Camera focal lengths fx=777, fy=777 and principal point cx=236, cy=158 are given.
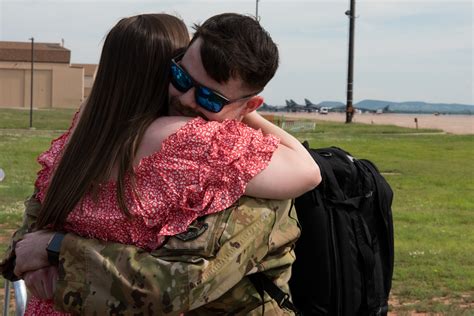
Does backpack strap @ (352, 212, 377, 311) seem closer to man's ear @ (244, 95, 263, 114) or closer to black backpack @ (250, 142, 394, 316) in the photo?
black backpack @ (250, 142, 394, 316)

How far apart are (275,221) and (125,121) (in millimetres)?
409

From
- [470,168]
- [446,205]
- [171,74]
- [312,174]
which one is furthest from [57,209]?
[470,168]

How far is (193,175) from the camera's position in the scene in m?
1.69

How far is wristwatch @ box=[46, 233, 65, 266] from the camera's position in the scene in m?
1.75

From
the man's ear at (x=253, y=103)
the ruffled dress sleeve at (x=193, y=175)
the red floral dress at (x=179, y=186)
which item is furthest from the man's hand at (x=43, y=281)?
the man's ear at (x=253, y=103)

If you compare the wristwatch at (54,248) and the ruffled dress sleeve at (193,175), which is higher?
the ruffled dress sleeve at (193,175)

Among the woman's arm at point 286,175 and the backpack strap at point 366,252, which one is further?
the backpack strap at point 366,252

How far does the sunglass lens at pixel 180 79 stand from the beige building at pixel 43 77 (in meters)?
76.9

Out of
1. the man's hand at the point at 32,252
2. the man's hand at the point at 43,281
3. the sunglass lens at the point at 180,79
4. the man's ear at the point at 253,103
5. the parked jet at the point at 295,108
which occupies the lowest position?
the parked jet at the point at 295,108

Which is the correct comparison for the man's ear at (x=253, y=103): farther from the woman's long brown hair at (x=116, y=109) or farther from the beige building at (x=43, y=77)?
the beige building at (x=43, y=77)

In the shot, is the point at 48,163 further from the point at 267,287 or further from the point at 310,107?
the point at 310,107

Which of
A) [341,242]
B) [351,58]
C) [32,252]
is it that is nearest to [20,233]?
[32,252]

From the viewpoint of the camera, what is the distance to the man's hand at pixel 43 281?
177cm

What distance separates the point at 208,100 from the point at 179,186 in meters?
0.21
